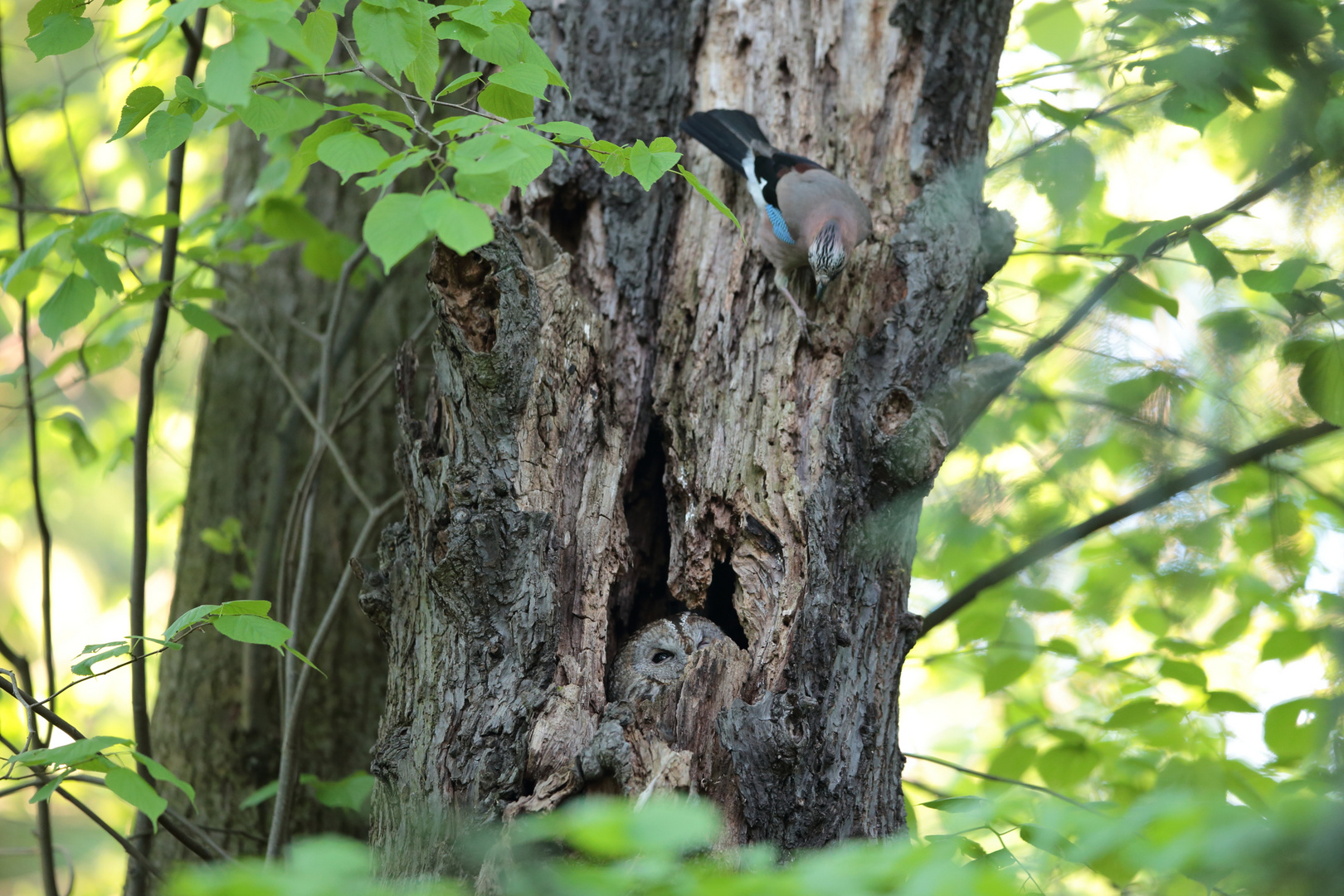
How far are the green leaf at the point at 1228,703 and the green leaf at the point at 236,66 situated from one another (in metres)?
3.11

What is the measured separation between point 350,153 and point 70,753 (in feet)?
4.55

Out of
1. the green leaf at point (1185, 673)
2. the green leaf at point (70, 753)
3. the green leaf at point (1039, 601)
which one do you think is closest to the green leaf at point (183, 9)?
the green leaf at point (70, 753)

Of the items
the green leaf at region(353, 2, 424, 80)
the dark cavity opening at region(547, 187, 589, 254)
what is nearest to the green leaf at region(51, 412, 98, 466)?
the dark cavity opening at region(547, 187, 589, 254)

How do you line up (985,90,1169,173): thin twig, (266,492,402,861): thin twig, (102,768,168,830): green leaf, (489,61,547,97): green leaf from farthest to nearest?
(266,492,402,861): thin twig < (985,90,1169,173): thin twig < (102,768,168,830): green leaf < (489,61,547,97): green leaf

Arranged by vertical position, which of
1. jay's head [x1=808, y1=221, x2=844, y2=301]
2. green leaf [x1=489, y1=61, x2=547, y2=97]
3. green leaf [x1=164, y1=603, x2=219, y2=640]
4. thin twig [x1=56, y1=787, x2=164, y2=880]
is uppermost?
jay's head [x1=808, y1=221, x2=844, y2=301]

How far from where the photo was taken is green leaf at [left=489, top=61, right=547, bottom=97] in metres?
1.80

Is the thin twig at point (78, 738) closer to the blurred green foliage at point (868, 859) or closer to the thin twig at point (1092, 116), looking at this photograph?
the blurred green foliage at point (868, 859)

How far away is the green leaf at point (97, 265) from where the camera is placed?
7.98 ft

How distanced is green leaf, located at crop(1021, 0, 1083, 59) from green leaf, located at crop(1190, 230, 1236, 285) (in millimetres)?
1264

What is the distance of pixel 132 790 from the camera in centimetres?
192

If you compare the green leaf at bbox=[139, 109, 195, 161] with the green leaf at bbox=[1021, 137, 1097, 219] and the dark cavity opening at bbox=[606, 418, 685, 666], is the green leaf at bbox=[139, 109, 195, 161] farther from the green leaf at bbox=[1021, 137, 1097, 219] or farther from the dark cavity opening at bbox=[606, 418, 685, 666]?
the green leaf at bbox=[1021, 137, 1097, 219]

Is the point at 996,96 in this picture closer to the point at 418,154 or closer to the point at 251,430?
the point at 418,154

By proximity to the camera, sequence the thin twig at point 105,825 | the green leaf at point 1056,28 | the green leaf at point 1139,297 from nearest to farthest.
Answer: the thin twig at point 105,825 < the green leaf at point 1139,297 < the green leaf at point 1056,28

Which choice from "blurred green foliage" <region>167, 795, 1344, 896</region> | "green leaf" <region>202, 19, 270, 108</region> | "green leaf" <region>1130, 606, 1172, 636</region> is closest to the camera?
"blurred green foliage" <region>167, 795, 1344, 896</region>
